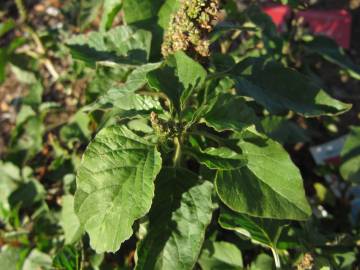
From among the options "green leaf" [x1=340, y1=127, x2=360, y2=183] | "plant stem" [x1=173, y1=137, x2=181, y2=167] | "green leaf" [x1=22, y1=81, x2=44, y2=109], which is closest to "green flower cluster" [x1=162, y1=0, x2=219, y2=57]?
"plant stem" [x1=173, y1=137, x2=181, y2=167]

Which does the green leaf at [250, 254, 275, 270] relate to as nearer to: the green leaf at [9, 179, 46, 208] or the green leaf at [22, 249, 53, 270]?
the green leaf at [22, 249, 53, 270]

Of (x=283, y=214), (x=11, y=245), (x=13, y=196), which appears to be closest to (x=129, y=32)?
(x=283, y=214)

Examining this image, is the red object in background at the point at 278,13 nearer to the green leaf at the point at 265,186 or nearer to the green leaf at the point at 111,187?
the green leaf at the point at 265,186

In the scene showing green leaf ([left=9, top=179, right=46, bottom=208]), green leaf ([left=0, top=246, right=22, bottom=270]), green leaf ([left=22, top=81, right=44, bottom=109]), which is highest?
green leaf ([left=22, top=81, right=44, bottom=109])

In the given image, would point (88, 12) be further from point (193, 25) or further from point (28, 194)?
point (193, 25)

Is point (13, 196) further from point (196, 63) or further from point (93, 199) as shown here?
point (196, 63)

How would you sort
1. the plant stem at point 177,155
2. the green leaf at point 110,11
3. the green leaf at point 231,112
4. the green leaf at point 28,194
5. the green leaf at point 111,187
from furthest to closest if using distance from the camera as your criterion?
the green leaf at point 28,194 → the green leaf at point 110,11 → the plant stem at point 177,155 → the green leaf at point 231,112 → the green leaf at point 111,187

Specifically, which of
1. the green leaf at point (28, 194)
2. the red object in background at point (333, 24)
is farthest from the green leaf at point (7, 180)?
the red object in background at point (333, 24)

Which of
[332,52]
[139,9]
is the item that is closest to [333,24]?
[332,52]
